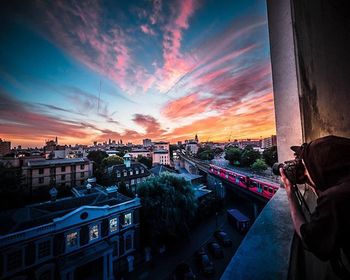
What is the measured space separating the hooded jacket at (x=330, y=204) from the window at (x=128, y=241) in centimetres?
1069

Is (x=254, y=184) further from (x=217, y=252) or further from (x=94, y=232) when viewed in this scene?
(x=94, y=232)

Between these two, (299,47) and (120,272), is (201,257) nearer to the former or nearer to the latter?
(120,272)

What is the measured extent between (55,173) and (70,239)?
631 inches

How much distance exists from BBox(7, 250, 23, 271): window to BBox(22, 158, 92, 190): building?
13.9 meters

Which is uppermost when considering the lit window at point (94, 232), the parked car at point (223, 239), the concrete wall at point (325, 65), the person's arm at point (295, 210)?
the concrete wall at point (325, 65)

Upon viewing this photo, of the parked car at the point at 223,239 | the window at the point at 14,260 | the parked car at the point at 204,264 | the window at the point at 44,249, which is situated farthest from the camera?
the parked car at the point at 223,239

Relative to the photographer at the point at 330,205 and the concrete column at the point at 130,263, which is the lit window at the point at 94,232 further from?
the photographer at the point at 330,205

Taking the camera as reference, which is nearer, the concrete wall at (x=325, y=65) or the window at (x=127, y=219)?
the concrete wall at (x=325, y=65)

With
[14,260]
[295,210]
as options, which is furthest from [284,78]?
[14,260]

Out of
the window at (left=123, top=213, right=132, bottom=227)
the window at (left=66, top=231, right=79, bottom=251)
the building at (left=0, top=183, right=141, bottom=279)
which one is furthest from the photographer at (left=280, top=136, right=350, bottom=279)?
the window at (left=123, top=213, right=132, bottom=227)

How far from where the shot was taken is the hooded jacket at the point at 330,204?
616mm

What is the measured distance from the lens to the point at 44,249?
6.93 meters

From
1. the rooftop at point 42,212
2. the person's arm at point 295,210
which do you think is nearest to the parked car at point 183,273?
the rooftop at point 42,212

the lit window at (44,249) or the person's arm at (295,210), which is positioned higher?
the person's arm at (295,210)
